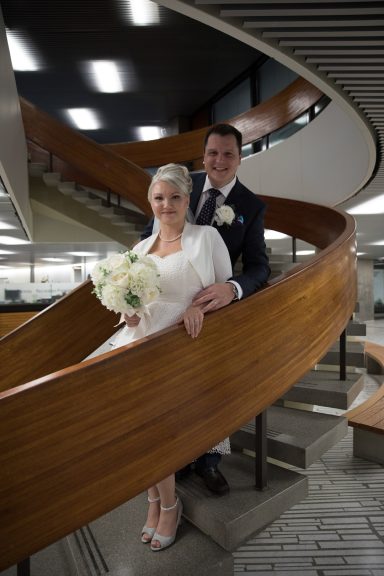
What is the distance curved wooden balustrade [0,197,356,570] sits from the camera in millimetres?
1234

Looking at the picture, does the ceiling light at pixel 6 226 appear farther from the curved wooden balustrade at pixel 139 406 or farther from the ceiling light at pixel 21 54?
the curved wooden balustrade at pixel 139 406

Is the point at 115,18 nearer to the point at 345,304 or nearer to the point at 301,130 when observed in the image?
the point at 301,130

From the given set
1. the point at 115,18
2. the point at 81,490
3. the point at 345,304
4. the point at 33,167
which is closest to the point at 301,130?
the point at 115,18

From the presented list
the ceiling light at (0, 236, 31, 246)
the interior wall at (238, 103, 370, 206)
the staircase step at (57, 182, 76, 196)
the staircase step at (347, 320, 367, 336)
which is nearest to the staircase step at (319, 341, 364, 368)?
the staircase step at (347, 320, 367, 336)

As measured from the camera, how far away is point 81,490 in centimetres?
133

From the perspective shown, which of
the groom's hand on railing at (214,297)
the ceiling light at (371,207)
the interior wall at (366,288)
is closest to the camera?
the groom's hand on railing at (214,297)

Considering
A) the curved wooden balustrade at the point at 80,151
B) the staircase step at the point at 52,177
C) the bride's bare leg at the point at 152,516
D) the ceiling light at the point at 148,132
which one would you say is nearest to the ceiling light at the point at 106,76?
the ceiling light at the point at 148,132

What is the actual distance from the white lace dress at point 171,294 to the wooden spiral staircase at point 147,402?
0.22 metres

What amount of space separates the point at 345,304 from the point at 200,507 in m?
1.50

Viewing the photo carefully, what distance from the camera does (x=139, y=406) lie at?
144 centimetres

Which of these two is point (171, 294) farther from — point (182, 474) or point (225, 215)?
point (182, 474)

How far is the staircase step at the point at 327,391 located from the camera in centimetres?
285

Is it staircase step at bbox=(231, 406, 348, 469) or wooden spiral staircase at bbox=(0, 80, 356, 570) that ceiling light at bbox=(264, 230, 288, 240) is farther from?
staircase step at bbox=(231, 406, 348, 469)

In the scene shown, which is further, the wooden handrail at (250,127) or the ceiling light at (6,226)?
the wooden handrail at (250,127)
